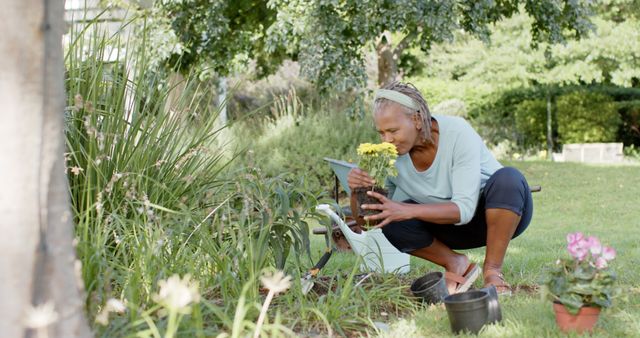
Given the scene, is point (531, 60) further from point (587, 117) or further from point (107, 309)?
point (107, 309)

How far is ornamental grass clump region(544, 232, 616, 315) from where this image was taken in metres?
2.80

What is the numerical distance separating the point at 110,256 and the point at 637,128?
15788 millimetres

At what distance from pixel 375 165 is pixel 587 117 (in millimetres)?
14081

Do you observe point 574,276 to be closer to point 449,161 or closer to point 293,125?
point 449,161

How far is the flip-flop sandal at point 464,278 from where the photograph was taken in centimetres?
362

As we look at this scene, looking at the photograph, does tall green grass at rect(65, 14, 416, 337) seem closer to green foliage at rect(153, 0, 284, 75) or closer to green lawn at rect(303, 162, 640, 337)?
green lawn at rect(303, 162, 640, 337)

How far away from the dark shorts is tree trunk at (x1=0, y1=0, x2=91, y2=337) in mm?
2005

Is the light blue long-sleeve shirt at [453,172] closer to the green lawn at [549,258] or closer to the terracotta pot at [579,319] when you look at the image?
the green lawn at [549,258]

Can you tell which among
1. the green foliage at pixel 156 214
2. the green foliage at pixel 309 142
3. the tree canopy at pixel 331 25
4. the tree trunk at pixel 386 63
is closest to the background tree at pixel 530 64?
the tree trunk at pixel 386 63

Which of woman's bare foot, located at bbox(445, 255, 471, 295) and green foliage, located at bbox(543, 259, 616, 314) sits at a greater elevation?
green foliage, located at bbox(543, 259, 616, 314)

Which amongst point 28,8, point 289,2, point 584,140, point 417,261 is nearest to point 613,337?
point 28,8

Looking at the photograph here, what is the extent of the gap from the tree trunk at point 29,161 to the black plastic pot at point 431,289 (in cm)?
166

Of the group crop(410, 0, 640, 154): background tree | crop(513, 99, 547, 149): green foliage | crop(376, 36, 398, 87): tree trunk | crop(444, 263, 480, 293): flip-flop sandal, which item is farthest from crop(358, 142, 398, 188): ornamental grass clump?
crop(513, 99, 547, 149): green foliage

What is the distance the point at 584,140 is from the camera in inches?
655
